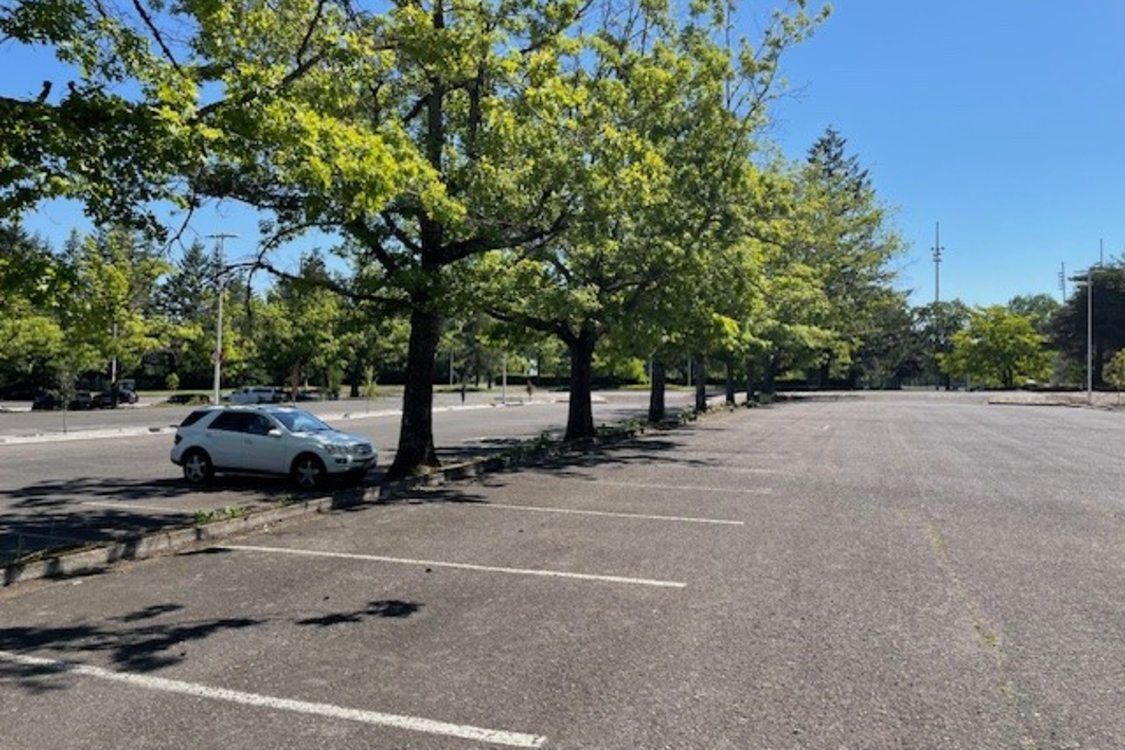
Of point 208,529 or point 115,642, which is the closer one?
point 115,642

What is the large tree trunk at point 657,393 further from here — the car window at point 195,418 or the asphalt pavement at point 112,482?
the car window at point 195,418

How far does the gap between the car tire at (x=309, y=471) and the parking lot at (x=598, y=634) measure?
265 cm

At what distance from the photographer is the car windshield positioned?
14748 mm

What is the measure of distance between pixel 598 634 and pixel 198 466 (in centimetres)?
1124

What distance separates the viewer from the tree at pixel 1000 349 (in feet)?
280

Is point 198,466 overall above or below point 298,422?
below

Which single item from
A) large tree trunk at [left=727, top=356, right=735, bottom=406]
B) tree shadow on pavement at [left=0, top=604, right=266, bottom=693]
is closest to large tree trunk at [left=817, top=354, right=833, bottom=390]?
large tree trunk at [left=727, top=356, right=735, bottom=406]

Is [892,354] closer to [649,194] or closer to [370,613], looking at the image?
[649,194]

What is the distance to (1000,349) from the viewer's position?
85750mm

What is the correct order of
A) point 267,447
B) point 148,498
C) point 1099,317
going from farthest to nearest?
point 1099,317
point 267,447
point 148,498

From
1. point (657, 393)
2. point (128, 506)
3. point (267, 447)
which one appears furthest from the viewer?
point (657, 393)

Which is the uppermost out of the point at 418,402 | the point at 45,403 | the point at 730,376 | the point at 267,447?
the point at 730,376

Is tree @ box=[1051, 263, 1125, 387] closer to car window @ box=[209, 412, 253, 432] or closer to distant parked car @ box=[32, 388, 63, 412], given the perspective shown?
distant parked car @ box=[32, 388, 63, 412]

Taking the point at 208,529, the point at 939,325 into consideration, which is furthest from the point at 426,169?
the point at 939,325
